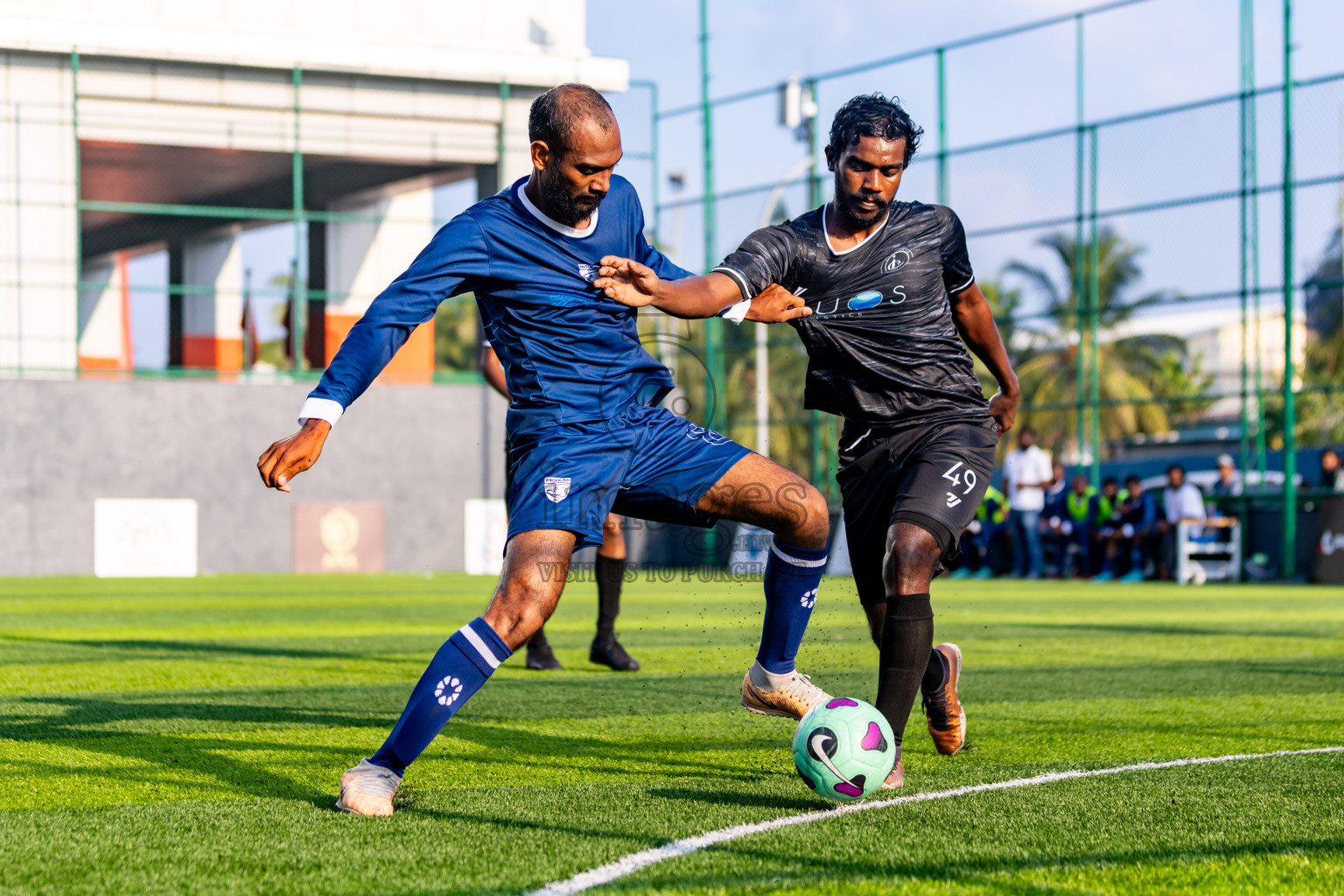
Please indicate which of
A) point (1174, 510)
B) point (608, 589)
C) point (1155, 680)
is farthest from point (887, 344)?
point (1174, 510)

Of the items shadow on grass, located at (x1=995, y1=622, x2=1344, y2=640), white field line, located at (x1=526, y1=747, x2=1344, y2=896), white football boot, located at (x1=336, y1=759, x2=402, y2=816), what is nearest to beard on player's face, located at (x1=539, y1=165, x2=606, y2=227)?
white football boot, located at (x1=336, y1=759, x2=402, y2=816)

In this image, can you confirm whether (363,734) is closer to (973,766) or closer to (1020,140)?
(973,766)

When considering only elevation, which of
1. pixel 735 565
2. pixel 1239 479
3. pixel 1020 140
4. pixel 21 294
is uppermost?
pixel 1020 140

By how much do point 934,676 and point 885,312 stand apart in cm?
122

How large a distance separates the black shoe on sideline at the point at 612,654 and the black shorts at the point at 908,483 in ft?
9.79

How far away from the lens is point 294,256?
24.6 m

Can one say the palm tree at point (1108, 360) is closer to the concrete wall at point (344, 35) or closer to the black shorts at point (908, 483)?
the concrete wall at point (344, 35)

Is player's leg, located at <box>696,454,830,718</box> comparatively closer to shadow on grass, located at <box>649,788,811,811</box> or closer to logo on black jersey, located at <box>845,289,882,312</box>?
shadow on grass, located at <box>649,788,811,811</box>

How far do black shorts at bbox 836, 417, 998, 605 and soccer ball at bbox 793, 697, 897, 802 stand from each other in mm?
774

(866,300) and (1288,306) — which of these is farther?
(1288,306)

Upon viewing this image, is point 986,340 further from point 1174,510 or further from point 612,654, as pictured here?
point 1174,510

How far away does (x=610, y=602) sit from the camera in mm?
7875

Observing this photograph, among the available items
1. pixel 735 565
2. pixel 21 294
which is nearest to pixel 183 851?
pixel 735 565

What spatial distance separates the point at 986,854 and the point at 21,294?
22302 millimetres
